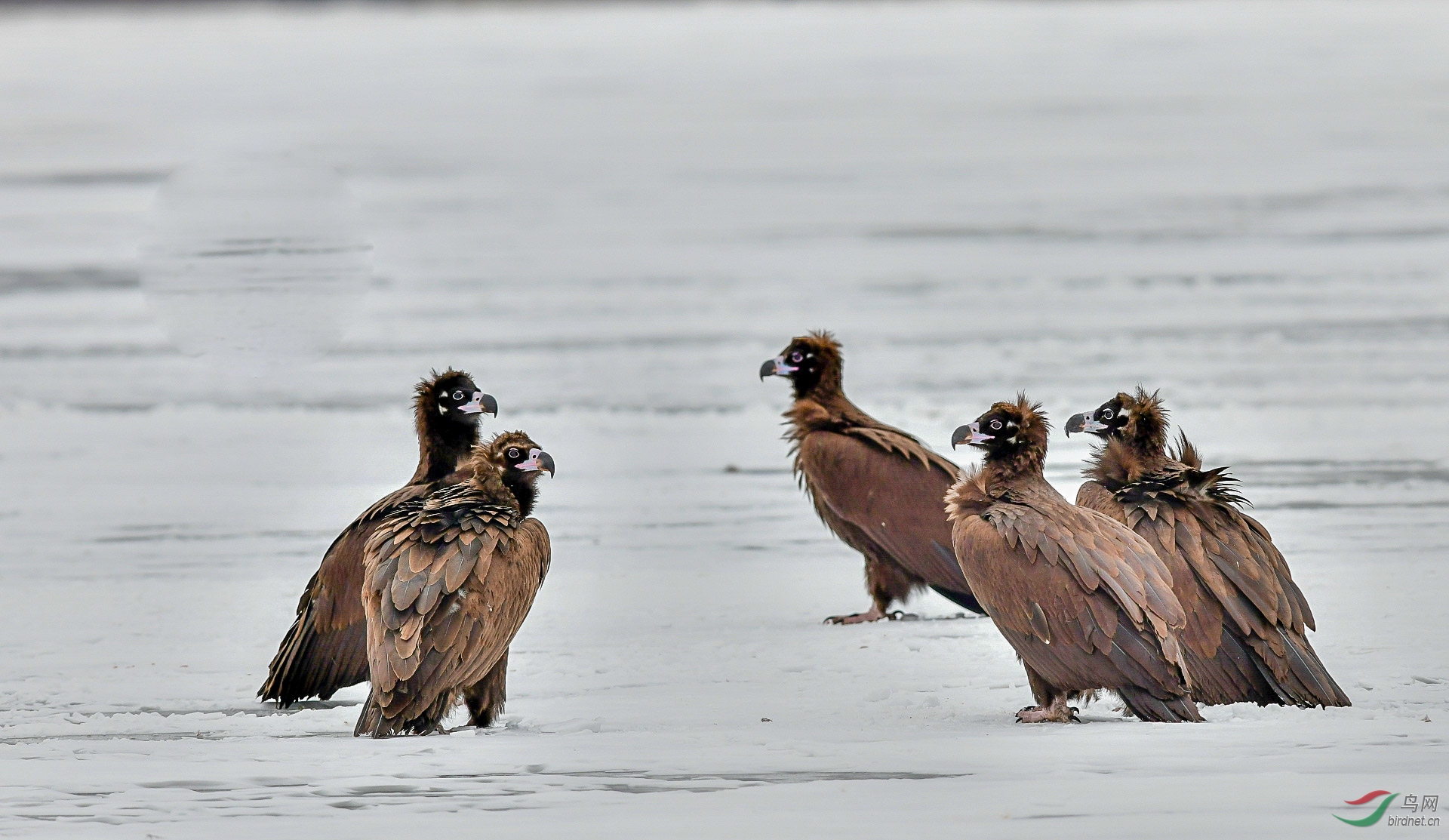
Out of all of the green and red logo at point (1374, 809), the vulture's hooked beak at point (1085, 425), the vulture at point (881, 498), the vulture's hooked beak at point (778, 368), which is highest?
the vulture's hooked beak at point (778, 368)

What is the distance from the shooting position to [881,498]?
8.48 m

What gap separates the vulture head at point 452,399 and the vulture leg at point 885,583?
1.80 metres

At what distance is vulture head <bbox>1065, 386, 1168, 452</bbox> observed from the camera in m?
7.32

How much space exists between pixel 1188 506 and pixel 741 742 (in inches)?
77.5

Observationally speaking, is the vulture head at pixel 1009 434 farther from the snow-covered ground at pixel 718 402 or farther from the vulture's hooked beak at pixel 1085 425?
the snow-covered ground at pixel 718 402

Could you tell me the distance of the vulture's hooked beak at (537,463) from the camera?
23.0 feet

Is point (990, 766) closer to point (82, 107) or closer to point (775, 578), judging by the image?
point (775, 578)

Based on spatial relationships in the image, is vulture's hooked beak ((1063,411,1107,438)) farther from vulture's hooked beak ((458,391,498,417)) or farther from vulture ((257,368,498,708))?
vulture ((257,368,498,708))

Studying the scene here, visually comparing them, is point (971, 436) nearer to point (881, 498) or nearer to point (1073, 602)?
point (1073, 602)

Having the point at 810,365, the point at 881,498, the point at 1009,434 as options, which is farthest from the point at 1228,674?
the point at 810,365

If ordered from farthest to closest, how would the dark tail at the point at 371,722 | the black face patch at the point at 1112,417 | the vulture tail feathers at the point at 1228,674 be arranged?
the black face patch at the point at 1112,417 < the vulture tail feathers at the point at 1228,674 < the dark tail at the point at 371,722

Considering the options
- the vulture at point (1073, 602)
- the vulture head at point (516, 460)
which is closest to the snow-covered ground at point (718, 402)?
the vulture at point (1073, 602)

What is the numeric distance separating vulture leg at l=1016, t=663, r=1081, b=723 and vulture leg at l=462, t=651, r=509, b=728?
177 centimetres

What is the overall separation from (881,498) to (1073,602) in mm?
2256
